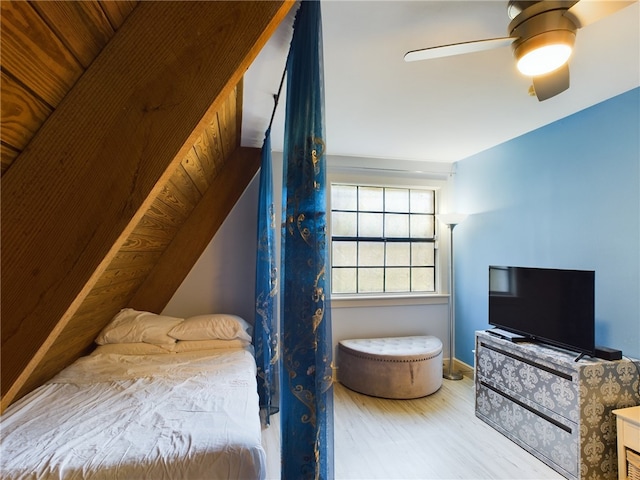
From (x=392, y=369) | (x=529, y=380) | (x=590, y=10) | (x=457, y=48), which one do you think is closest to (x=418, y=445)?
(x=392, y=369)

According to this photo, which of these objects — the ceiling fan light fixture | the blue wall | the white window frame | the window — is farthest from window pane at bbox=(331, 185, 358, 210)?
the ceiling fan light fixture

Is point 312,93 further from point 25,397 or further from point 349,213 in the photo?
point 349,213

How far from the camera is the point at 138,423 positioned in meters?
1.38

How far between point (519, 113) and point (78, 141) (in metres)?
2.77

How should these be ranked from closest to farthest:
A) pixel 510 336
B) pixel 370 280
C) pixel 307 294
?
pixel 307 294 < pixel 510 336 < pixel 370 280

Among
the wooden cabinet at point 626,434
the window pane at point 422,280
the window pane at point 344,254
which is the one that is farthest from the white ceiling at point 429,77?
the wooden cabinet at point 626,434

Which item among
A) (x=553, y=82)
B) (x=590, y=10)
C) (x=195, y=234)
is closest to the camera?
(x=590, y=10)

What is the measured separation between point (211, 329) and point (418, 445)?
70.5 inches

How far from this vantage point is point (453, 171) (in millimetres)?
3764

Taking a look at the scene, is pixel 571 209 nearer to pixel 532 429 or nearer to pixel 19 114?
pixel 532 429

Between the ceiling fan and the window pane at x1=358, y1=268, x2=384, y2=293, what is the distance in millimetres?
2588

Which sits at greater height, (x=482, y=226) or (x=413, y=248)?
(x=482, y=226)

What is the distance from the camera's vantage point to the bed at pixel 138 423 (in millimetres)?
1134

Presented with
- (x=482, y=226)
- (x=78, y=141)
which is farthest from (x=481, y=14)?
(x=482, y=226)
